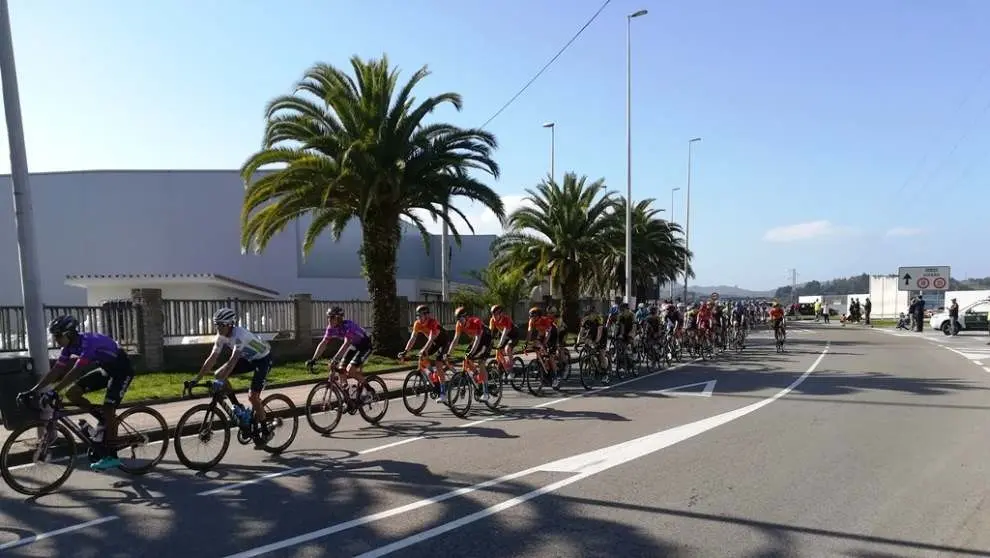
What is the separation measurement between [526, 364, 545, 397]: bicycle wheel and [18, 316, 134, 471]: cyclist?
24.2ft

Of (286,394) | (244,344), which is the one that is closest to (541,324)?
(286,394)

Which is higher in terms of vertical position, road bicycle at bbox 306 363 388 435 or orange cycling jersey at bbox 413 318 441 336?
orange cycling jersey at bbox 413 318 441 336

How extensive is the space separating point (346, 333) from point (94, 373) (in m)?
3.48

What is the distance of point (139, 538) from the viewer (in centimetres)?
529

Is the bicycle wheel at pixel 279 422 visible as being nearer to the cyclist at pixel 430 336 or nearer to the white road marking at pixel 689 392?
the cyclist at pixel 430 336

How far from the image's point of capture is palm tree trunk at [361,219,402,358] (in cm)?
1852

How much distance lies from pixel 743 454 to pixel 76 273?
4380cm

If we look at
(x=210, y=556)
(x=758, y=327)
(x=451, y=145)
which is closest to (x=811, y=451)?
(x=210, y=556)

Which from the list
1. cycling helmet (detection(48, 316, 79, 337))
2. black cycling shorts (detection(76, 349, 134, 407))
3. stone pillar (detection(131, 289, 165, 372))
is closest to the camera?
cycling helmet (detection(48, 316, 79, 337))

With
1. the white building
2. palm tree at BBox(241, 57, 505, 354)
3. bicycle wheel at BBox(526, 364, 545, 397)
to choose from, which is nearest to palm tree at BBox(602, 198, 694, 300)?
the white building

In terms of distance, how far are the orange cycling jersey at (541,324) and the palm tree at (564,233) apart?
15.5 metres

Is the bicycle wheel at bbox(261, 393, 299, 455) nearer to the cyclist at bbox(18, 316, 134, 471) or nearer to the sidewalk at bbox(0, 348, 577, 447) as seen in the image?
the sidewalk at bbox(0, 348, 577, 447)

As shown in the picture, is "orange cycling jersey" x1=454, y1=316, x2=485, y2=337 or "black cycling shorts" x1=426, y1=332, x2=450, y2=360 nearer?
"black cycling shorts" x1=426, y1=332, x2=450, y2=360

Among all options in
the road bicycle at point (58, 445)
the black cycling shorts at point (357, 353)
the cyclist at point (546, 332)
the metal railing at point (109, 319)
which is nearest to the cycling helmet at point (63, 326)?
the road bicycle at point (58, 445)
